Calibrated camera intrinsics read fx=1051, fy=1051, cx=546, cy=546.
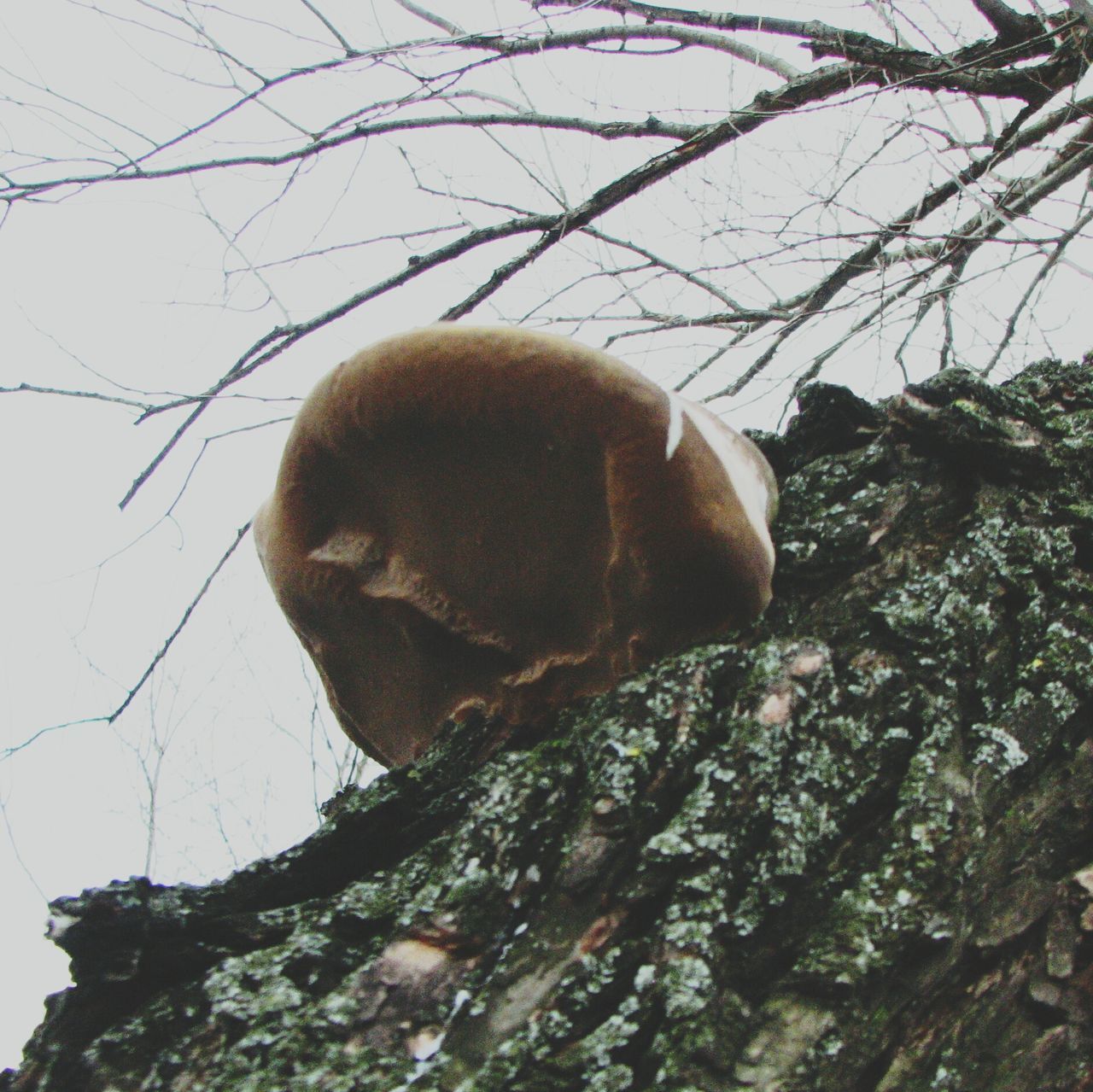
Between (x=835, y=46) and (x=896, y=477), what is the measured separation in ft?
6.53

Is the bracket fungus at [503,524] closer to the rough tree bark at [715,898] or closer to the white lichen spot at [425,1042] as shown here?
the rough tree bark at [715,898]

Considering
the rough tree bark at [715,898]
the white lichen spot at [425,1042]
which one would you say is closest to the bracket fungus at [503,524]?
the rough tree bark at [715,898]

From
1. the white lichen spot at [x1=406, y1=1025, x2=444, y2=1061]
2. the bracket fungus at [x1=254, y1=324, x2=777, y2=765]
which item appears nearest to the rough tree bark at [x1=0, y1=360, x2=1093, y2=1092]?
the white lichen spot at [x1=406, y1=1025, x2=444, y2=1061]

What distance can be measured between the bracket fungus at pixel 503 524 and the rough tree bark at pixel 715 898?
0.47ft

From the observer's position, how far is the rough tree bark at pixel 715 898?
0.97 metres

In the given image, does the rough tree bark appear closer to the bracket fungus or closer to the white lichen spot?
the white lichen spot

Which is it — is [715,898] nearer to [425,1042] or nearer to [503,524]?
[425,1042]

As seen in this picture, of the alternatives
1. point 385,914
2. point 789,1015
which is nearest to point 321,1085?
point 385,914

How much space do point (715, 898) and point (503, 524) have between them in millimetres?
691

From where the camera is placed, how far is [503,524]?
1587 millimetres

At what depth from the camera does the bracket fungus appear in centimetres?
141

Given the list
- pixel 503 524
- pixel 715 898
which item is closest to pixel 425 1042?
pixel 715 898

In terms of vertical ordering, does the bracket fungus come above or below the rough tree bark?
above

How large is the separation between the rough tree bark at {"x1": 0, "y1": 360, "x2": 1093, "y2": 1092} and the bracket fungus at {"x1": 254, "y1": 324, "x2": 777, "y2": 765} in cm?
14
